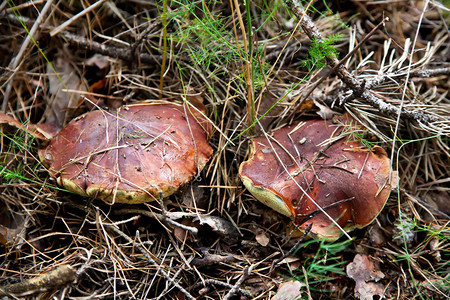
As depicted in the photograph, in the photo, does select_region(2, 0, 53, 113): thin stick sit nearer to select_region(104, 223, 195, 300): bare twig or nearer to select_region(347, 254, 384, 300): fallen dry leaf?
select_region(104, 223, 195, 300): bare twig

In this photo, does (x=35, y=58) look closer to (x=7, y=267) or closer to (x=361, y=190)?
(x=7, y=267)

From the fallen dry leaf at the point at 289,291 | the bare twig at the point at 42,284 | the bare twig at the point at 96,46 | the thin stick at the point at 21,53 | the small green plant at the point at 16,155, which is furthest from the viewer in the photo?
the bare twig at the point at 96,46

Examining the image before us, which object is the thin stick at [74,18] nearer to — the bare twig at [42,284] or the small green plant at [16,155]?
the small green plant at [16,155]

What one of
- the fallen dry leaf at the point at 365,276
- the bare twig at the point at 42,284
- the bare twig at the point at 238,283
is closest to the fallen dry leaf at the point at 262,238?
the bare twig at the point at 238,283

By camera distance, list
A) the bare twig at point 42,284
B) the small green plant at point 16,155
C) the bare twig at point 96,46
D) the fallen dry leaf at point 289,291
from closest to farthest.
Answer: the bare twig at point 42,284
the fallen dry leaf at point 289,291
the small green plant at point 16,155
the bare twig at point 96,46

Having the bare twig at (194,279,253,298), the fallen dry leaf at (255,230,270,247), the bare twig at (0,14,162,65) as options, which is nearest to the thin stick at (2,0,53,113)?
the bare twig at (0,14,162,65)

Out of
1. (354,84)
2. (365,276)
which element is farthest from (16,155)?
(365,276)
